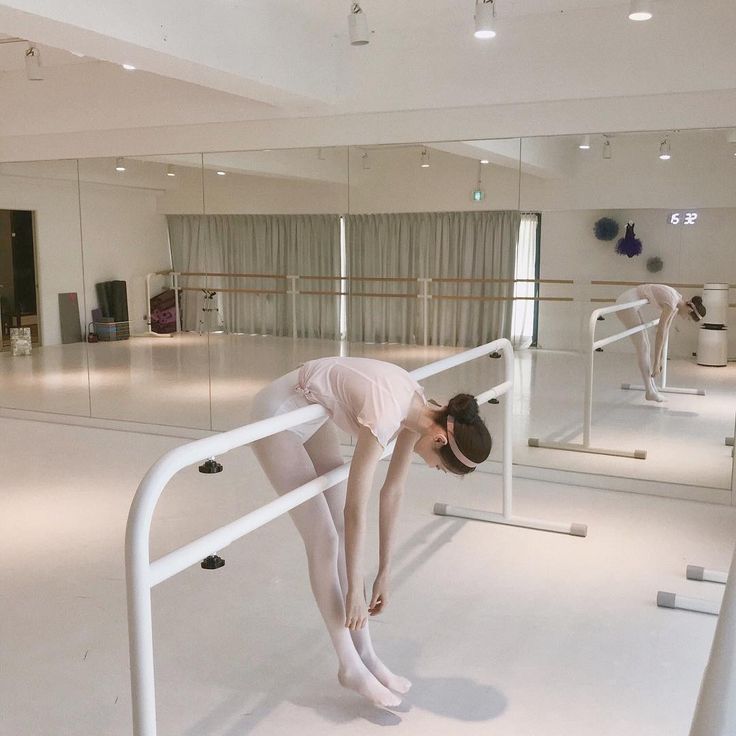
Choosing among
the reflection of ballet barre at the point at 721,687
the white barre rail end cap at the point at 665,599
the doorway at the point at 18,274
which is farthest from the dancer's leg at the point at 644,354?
the doorway at the point at 18,274

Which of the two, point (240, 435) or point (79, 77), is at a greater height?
point (79, 77)

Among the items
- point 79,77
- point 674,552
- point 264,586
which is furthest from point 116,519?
point 79,77

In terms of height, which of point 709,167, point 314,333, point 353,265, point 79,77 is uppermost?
point 79,77

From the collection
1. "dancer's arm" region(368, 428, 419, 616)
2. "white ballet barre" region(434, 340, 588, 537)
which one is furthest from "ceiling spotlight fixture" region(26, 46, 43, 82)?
"dancer's arm" region(368, 428, 419, 616)

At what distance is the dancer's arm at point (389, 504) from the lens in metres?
2.47

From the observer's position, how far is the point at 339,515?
8.49 ft

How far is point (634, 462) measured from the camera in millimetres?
4824

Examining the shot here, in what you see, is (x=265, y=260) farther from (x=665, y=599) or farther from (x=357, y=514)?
(x=357, y=514)

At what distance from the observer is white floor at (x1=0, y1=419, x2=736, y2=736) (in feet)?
8.26

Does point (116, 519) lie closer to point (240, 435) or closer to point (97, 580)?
point (97, 580)

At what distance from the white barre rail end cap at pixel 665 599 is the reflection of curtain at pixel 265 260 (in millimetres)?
2909

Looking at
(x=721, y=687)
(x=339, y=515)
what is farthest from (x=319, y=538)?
(x=721, y=687)

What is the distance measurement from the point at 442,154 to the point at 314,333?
4.82ft

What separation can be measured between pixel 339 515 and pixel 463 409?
600mm
